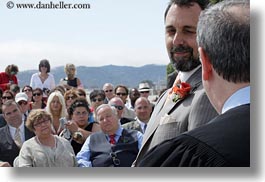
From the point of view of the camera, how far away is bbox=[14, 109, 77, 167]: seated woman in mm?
2039

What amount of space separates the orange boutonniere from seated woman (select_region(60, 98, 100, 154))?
0.51 metres

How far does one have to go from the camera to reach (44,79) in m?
2.00

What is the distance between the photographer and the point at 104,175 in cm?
198

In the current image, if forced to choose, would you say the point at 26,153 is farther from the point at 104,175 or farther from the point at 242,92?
the point at 242,92

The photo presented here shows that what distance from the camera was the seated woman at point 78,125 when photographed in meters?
2.18

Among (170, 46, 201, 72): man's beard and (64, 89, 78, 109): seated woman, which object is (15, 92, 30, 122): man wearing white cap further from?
(170, 46, 201, 72): man's beard

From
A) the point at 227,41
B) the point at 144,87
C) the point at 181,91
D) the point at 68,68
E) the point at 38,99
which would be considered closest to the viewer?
the point at 227,41

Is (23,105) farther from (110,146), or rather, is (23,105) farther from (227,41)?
A: (227,41)

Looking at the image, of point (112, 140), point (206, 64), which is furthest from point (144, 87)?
point (206, 64)

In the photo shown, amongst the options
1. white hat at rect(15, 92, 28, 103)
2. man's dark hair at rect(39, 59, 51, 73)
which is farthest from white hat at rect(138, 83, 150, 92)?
white hat at rect(15, 92, 28, 103)

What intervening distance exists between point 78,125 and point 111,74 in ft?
1.13

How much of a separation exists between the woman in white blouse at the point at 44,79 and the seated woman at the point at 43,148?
0.33 feet

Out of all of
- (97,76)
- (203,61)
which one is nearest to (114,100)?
(97,76)

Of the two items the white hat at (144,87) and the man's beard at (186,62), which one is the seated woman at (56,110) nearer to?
the white hat at (144,87)
